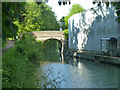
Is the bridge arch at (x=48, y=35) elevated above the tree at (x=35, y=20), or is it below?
below

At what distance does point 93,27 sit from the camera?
25625 millimetres

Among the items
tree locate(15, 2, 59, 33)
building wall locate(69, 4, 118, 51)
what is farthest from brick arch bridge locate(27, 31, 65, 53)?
building wall locate(69, 4, 118, 51)

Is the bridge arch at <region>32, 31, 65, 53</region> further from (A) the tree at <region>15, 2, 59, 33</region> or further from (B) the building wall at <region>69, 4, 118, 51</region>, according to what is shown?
(B) the building wall at <region>69, 4, 118, 51</region>

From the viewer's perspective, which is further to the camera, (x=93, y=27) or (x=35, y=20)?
(x=35, y=20)

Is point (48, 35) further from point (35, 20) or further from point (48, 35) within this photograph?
point (35, 20)

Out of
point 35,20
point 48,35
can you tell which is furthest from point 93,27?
point 35,20

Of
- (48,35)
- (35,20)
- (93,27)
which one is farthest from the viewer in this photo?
(35,20)

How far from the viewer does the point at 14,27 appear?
3.46ft

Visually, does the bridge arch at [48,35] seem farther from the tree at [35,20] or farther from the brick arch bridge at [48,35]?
the tree at [35,20]

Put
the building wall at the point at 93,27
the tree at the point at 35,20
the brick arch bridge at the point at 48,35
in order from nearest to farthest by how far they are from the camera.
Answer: the building wall at the point at 93,27, the brick arch bridge at the point at 48,35, the tree at the point at 35,20

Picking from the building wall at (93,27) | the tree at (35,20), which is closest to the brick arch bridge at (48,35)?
the tree at (35,20)

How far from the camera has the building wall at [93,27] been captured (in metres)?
21.4

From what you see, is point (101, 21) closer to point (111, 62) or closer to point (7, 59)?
point (111, 62)

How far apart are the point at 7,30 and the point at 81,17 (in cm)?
2889
